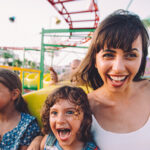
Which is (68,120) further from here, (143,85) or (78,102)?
(143,85)

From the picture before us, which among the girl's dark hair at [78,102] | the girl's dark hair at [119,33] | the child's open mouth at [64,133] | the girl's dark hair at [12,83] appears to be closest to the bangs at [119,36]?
the girl's dark hair at [119,33]

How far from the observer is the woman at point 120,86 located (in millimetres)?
522

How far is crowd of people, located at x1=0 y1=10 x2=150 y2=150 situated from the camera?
533 millimetres

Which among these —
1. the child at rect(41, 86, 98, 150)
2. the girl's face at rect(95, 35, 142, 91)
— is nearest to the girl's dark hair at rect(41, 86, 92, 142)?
the child at rect(41, 86, 98, 150)

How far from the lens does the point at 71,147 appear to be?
64 centimetres

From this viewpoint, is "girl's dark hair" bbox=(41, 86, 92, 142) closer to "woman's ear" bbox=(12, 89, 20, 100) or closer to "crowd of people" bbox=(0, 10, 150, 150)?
"crowd of people" bbox=(0, 10, 150, 150)

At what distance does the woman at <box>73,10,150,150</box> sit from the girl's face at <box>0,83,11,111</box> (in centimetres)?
52

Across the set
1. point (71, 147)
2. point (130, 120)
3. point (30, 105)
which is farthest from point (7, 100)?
point (130, 120)

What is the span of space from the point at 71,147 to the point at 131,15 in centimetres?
67

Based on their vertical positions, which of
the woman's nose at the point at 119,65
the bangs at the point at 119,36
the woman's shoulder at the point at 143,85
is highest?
the bangs at the point at 119,36

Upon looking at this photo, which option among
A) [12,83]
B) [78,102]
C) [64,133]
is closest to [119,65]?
[78,102]

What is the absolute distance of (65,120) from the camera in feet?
1.88

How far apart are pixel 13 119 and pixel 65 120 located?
1.56ft

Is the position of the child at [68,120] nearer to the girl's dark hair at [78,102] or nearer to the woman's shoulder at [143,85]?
the girl's dark hair at [78,102]
